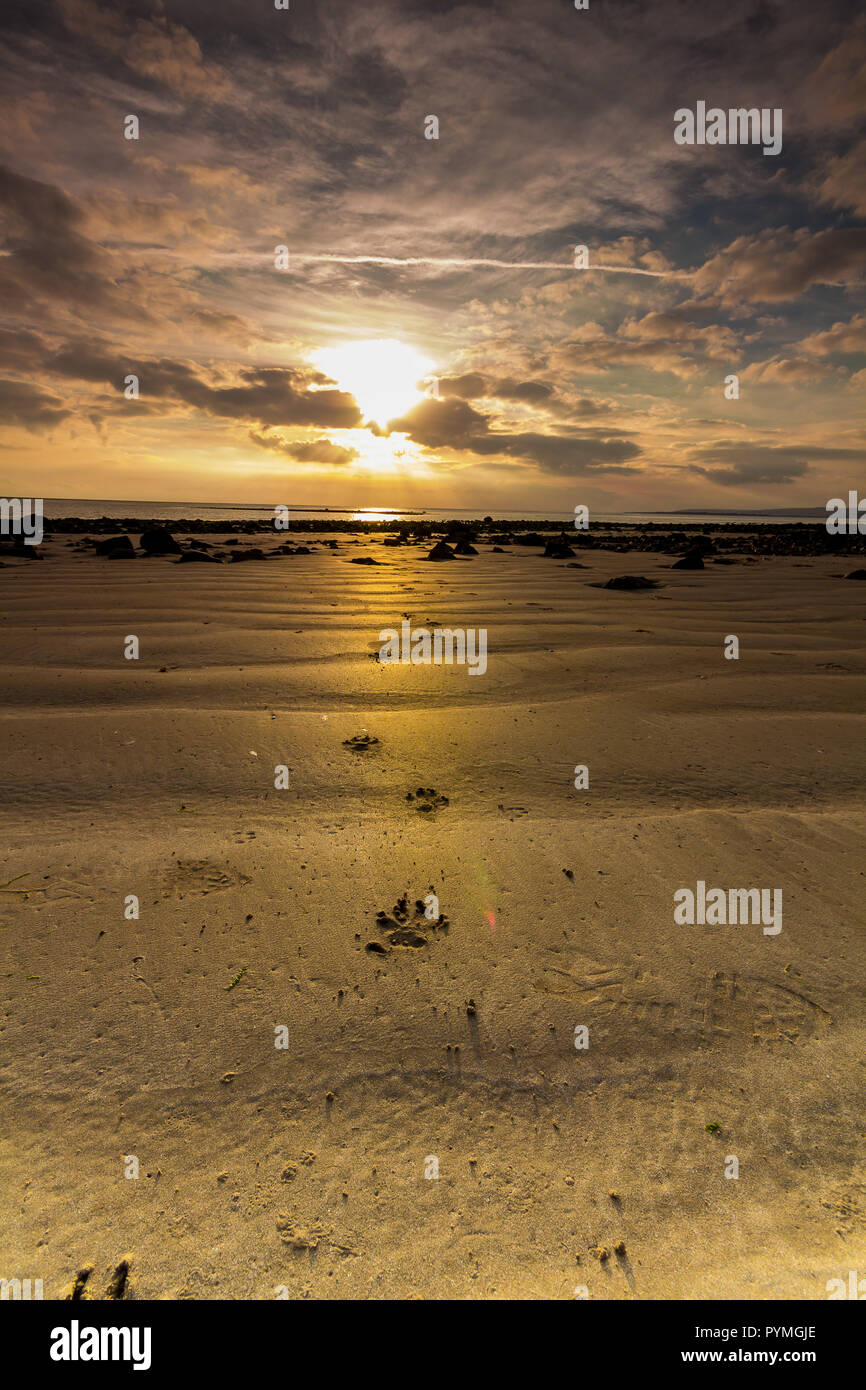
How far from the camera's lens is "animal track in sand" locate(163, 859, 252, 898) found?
273 cm

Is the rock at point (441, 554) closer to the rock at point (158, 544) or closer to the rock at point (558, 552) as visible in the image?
the rock at point (558, 552)

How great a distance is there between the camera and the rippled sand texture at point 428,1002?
1522mm

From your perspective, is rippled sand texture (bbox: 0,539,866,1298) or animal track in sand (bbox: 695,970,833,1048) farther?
animal track in sand (bbox: 695,970,833,1048)

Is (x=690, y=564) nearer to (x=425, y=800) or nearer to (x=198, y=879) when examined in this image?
(x=425, y=800)

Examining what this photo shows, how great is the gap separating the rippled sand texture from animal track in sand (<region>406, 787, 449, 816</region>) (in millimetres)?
22

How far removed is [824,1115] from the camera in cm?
186

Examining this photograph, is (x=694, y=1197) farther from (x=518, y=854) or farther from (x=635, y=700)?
(x=635, y=700)

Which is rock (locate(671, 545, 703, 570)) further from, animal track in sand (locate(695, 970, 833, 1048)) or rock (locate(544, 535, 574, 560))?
animal track in sand (locate(695, 970, 833, 1048))

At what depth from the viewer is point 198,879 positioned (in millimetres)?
2812

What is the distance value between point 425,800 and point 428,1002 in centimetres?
148

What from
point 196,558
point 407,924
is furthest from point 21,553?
point 407,924

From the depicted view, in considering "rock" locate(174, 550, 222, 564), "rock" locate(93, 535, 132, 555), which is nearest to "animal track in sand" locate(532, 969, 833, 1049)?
"rock" locate(174, 550, 222, 564)

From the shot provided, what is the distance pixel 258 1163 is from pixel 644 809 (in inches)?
100
